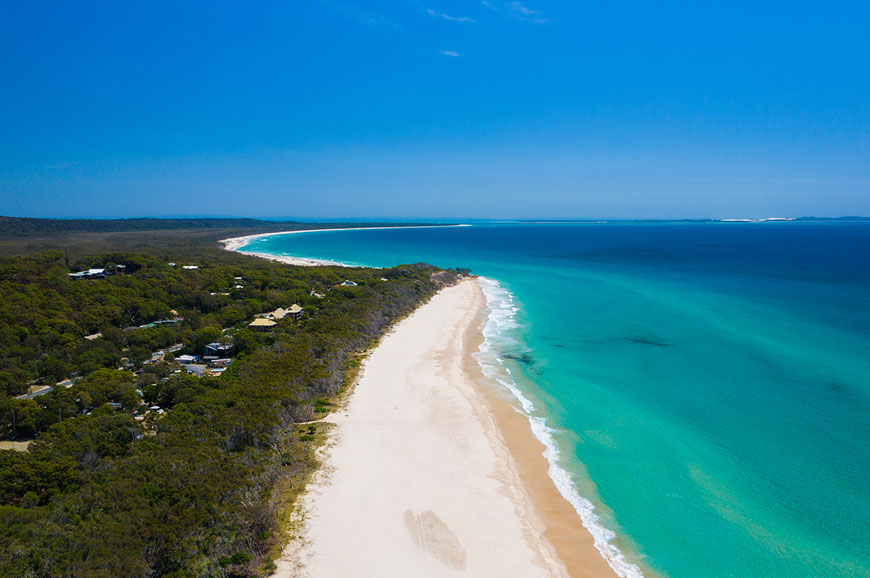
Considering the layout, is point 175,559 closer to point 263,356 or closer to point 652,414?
point 263,356

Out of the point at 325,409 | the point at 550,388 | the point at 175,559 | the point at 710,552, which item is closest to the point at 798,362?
the point at 550,388

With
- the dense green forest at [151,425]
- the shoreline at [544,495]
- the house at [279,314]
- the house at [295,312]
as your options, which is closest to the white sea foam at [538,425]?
the shoreline at [544,495]

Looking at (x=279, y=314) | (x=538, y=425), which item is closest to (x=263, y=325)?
(x=279, y=314)

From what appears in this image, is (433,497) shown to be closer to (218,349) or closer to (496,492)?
(496,492)

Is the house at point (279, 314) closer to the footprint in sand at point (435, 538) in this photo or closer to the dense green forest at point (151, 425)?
the dense green forest at point (151, 425)

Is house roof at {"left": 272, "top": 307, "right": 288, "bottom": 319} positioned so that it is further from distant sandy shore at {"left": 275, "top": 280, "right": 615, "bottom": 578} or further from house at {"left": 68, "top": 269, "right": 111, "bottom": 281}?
house at {"left": 68, "top": 269, "right": 111, "bottom": 281}

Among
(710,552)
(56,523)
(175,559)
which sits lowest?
(710,552)

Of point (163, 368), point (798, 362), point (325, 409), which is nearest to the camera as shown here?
point (325, 409)
